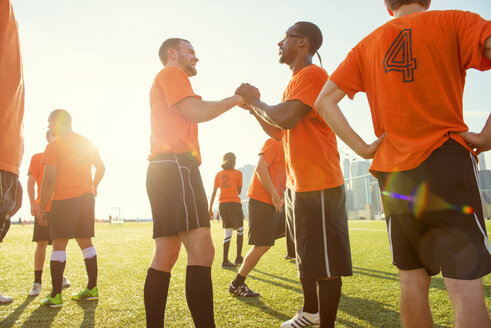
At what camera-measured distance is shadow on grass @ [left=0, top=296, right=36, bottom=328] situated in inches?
129

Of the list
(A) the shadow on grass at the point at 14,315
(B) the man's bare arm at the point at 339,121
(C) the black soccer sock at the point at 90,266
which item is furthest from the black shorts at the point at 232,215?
(B) the man's bare arm at the point at 339,121

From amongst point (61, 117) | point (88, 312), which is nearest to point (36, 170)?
point (61, 117)

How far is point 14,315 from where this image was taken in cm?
357

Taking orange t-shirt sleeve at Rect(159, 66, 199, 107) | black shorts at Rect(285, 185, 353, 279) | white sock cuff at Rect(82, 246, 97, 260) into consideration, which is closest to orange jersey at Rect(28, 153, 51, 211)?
→ white sock cuff at Rect(82, 246, 97, 260)

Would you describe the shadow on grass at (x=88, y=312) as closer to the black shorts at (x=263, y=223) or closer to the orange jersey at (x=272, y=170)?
the black shorts at (x=263, y=223)

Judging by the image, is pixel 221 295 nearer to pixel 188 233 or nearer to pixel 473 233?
pixel 188 233

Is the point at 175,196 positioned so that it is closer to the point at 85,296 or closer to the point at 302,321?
the point at 302,321

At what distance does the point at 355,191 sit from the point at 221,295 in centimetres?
5563

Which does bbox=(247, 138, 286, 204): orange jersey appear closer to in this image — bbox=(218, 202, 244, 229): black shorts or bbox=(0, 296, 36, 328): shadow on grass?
bbox=(218, 202, 244, 229): black shorts

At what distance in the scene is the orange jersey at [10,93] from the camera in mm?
1478

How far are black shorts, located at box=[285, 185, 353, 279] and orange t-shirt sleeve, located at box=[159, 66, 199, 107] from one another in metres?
1.13

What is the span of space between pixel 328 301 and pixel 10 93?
2251mm

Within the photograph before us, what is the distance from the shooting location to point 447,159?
1.49 meters

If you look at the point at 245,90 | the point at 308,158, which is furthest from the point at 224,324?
the point at 245,90
